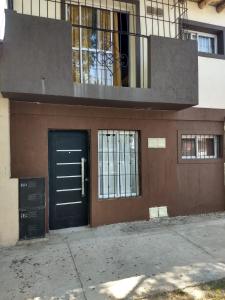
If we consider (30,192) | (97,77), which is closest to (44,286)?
(30,192)

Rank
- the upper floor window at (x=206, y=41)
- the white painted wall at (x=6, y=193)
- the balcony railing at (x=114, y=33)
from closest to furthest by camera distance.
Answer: the white painted wall at (x=6, y=193) < the balcony railing at (x=114, y=33) < the upper floor window at (x=206, y=41)

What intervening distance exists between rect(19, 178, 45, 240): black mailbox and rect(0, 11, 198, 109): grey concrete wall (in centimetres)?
167

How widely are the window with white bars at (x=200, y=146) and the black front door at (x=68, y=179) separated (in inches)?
105

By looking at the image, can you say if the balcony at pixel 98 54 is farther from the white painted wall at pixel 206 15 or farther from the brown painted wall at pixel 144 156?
the brown painted wall at pixel 144 156

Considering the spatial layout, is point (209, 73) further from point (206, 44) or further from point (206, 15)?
point (206, 15)

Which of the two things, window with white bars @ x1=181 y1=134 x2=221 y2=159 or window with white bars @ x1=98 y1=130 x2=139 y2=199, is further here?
window with white bars @ x1=181 y1=134 x2=221 y2=159

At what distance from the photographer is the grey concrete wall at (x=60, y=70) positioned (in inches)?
196

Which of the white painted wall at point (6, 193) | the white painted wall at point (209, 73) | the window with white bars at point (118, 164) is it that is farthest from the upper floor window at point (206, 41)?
the white painted wall at point (6, 193)

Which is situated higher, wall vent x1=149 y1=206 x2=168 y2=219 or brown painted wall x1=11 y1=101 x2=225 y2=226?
brown painted wall x1=11 y1=101 x2=225 y2=226

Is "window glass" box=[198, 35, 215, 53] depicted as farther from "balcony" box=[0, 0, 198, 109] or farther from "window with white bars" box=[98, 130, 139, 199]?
"window with white bars" box=[98, 130, 139, 199]

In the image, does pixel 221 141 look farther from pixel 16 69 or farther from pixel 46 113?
pixel 16 69

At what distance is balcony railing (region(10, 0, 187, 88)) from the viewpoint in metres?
6.30

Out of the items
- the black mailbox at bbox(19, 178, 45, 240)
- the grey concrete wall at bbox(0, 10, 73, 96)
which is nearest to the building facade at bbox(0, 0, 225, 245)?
the grey concrete wall at bbox(0, 10, 73, 96)

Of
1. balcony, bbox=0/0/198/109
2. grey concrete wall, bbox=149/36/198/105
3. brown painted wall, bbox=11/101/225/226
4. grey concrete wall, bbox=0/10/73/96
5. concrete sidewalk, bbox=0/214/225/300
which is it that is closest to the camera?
concrete sidewalk, bbox=0/214/225/300
